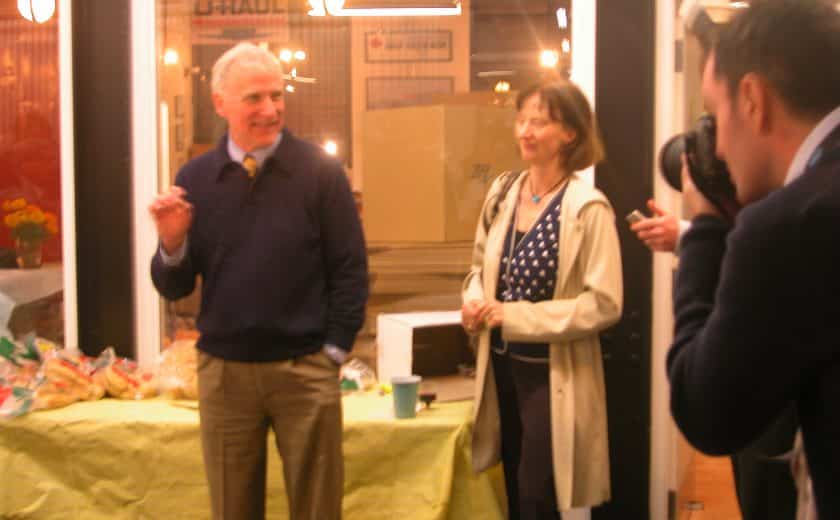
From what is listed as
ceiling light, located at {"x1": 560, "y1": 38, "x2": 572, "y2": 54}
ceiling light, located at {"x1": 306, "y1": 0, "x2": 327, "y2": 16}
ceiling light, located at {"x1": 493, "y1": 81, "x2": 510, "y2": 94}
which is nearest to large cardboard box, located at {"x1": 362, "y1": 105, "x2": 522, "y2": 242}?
ceiling light, located at {"x1": 493, "y1": 81, "x2": 510, "y2": 94}

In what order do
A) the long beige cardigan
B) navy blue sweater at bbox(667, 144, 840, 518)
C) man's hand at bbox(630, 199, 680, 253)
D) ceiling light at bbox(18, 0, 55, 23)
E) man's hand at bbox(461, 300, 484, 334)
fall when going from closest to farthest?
navy blue sweater at bbox(667, 144, 840, 518) → man's hand at bbox(630, 199, 680, 253) → the long beige cardigan → man's hand at bbox(461, 300, 484, 334) → ceiling light at bbox(18, 0, 55, 23)

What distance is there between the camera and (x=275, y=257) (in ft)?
7.86

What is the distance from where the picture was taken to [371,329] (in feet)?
11.0

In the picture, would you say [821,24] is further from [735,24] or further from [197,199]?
[197,199]

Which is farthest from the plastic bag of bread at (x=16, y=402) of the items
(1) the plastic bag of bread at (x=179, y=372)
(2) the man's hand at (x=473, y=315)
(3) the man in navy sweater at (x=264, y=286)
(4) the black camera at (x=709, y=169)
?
(4) the black camera at (x=709, y=169)

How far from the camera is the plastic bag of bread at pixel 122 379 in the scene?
3.16m

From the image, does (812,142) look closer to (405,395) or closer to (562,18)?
(405,395)

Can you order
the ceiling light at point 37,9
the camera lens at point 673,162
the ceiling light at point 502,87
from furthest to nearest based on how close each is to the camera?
the ceiling light at point 37,9, the ceiling light at point 502,87, the camera lens at point 673,162

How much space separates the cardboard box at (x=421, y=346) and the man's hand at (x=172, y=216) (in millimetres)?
914

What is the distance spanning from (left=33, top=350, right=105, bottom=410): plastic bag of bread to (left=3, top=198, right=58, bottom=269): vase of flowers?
488mm

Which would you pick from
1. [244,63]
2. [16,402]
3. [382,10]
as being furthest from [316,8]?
[16,402]

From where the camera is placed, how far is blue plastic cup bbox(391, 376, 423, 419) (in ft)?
9.41

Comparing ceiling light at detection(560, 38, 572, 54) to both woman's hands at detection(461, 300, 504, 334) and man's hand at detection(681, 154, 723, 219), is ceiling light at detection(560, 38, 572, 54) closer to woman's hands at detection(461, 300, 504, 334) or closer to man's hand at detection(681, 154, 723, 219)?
woman's hands at detection(461, 300, 504, 334)

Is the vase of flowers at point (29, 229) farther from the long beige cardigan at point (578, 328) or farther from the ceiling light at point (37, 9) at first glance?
the long beige cardigan at point (578, 328)
